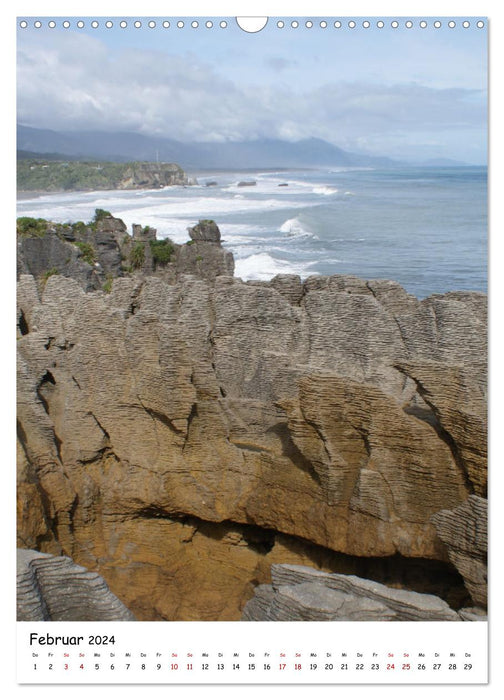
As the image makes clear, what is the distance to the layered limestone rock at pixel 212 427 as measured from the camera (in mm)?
5609

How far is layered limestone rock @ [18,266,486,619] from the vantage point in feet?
18.4

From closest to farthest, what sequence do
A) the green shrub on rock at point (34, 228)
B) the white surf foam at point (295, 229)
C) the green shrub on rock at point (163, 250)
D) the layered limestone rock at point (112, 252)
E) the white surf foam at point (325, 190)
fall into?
1. the white surf foam at point (325, 190)
2. the white surf foam at point (295, 229)
3. the green shrub on rock at point (34, 228)
4. the layered limestone rock at point (112, 252)
5. the green shrub on rock at point (163, 250)

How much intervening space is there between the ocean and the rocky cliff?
2.07ft

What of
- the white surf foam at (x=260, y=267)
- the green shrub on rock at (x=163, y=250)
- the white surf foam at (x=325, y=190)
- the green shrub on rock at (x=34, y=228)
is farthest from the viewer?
the green shrub on rock at (x=163, y=250)

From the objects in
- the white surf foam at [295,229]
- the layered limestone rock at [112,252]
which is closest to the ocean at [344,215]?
the white surf foam at [295,229]

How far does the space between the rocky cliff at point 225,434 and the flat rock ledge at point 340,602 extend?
2.92ft

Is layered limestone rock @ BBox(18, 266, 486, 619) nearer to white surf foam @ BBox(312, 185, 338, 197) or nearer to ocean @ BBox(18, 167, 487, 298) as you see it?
ocean @ BBox(18, 167, 487, 298)

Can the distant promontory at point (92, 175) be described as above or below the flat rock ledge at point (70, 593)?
above

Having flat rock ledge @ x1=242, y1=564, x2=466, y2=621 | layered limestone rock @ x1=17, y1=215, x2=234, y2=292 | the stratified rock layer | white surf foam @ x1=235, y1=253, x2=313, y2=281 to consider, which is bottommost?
flat rock ledge @ x1=242, y1=564, x2=466, y2=621

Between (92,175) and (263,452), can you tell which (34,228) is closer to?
(92,175)

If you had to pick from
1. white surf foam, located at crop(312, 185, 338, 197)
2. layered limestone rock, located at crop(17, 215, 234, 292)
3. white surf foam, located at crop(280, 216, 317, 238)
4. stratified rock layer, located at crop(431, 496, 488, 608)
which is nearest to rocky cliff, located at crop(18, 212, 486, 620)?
stratified rock layer, located at crop(431, 496, 488, 608)

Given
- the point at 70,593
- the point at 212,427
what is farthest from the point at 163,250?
the point at 70,593

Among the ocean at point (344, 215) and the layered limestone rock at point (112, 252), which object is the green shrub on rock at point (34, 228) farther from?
the ocean at point (344, 215)
